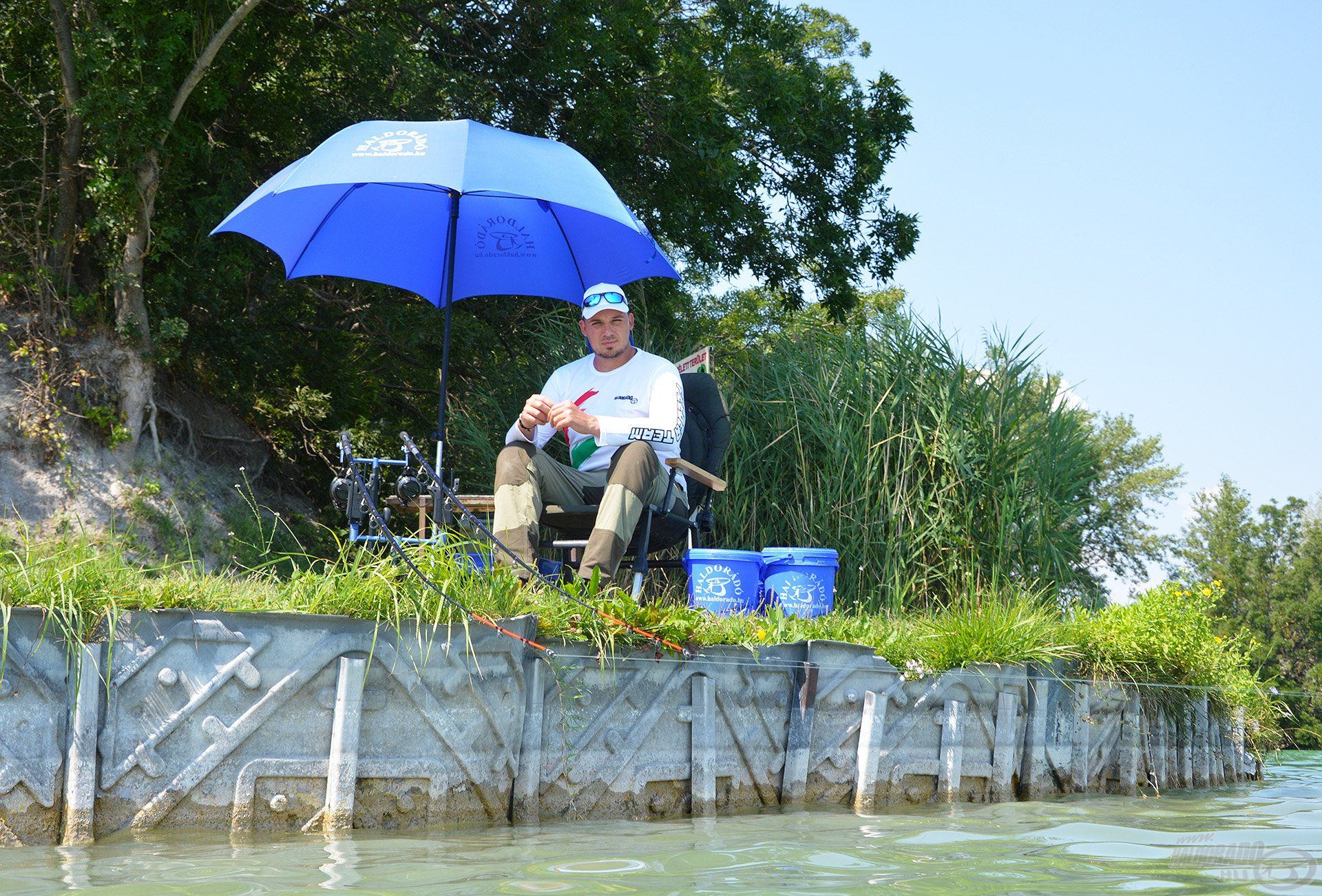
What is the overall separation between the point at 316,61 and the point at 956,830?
6882 mm

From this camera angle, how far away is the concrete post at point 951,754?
175 inches

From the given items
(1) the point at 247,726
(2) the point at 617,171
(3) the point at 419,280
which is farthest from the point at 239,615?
(2) the point at 617,171

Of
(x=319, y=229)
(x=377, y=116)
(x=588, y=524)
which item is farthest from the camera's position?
(x=377, y=116)

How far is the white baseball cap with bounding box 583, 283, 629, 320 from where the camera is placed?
15.7ft

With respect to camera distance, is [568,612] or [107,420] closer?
[568,612]

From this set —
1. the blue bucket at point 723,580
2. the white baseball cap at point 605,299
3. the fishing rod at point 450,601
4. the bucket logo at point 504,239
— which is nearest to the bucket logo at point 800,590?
the blue bucket at point 723,580

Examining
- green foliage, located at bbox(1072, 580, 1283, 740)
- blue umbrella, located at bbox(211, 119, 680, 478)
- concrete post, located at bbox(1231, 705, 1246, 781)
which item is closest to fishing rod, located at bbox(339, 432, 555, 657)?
blue umbrella, located at bbox(211, 119, 680, 478)

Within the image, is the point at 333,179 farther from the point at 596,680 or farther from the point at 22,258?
the point at 22,258

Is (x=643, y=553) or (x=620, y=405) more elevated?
(x=620, y=405)

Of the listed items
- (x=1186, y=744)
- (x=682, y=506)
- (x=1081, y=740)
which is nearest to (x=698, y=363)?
(x=682, y=506)

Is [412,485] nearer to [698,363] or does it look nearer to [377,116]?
[698,363]

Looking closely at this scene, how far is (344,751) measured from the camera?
3.17 metres

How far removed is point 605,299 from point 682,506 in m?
0.88

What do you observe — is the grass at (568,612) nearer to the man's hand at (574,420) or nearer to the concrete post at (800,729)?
the concrete post at (800,729)
